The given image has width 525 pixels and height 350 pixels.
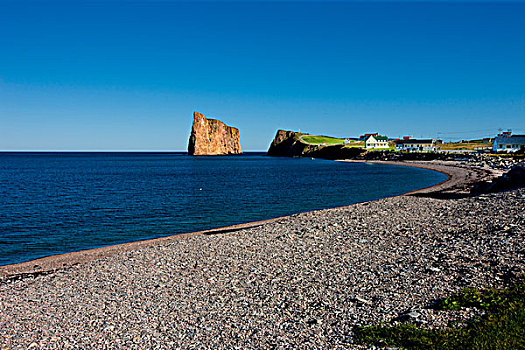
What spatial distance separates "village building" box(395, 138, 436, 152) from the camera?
17300 centimetres

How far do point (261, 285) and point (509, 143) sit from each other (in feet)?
511

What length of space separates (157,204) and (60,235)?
15945 mm

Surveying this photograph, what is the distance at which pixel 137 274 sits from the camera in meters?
16.2

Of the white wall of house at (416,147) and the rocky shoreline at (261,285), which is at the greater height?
the white wall of house at (416,147)

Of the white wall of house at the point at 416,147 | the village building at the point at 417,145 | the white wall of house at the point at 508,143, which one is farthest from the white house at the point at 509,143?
the white wall of house at the point at 416,147

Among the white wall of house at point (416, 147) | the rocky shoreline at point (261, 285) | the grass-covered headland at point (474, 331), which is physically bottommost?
the rocky shoreline at point (261, 285)

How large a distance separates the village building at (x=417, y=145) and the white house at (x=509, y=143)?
3234 centimetres

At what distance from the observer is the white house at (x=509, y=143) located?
130m

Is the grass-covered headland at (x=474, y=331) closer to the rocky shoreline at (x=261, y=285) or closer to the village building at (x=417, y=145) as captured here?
the rocky shoreline at (x=261, y=285)

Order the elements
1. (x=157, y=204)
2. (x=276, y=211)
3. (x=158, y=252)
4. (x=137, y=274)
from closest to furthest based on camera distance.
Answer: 1. (x=137, y=274)
2. (x=158, y=252)
3. (x=276, y=211)
4. (x=157, y=204)

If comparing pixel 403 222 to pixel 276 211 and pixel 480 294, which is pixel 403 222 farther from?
pixel 276 211

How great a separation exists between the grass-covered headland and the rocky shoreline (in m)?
0.49

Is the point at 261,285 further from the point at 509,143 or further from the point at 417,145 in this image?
the point at 417,145

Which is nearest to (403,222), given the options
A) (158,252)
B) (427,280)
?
(427,280)
